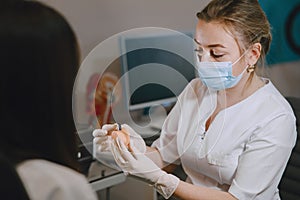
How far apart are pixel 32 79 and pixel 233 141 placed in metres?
0.51

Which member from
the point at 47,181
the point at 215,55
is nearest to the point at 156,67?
the point at 215,55

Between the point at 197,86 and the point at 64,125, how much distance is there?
1.42ft

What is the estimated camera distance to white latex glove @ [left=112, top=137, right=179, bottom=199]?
82cm

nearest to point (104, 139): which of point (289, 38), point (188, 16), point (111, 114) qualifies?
point (111, 114)

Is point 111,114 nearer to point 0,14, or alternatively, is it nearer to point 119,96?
point 119,96

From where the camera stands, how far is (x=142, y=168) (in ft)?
2.83

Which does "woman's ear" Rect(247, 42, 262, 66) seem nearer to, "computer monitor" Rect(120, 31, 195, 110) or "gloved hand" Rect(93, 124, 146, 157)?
"computer monitor" Rect(120, 31, 195, 110)

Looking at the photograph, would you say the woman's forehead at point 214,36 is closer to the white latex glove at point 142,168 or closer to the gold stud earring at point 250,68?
the gold stud earring at point 250,68

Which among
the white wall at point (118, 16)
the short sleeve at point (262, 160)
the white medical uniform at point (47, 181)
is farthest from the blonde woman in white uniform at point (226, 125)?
the white medical uniform at point (47, 181)

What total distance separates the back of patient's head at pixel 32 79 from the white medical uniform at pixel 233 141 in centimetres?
37

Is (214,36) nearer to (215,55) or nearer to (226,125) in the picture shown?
(215,55)

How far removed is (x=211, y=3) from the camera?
0.94 metres

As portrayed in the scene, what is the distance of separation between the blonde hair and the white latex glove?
0.31 meters

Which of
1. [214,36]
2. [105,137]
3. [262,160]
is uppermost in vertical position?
[214,36]
